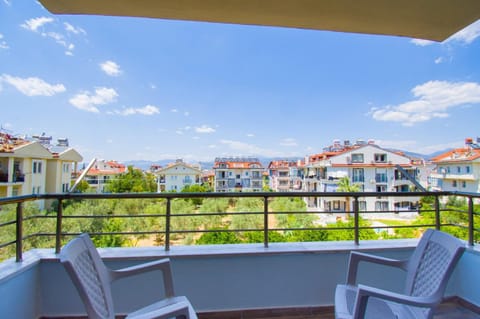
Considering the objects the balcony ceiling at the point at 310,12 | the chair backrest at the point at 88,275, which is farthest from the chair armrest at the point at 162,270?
the balcony ceiling at the point at 310,12

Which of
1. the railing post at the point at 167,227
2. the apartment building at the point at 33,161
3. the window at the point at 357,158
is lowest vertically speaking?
the railing post at the point at 167,227

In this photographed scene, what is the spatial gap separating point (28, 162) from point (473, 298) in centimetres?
530

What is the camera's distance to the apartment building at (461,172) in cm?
252

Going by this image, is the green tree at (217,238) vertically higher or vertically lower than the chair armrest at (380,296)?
lower

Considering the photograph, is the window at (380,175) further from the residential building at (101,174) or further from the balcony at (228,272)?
the residential building at (101,174)

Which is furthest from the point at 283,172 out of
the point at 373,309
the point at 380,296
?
the point at 380,296

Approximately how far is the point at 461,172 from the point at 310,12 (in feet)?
10.3

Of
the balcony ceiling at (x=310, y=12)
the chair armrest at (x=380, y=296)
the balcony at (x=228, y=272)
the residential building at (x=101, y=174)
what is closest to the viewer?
the chair armrest at (x=380, y=296)

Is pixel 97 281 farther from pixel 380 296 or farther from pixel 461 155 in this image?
pixel 461 155

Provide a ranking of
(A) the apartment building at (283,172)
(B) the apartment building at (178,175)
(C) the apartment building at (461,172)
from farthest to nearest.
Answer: (A) the apartment building at (283,172)
(B) the apartment building at (178,175)
(C) the apartment building at (461,172)

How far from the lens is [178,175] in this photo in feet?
15.5

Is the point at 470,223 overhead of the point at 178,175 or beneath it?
beneath

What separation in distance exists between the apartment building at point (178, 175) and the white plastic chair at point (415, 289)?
3055 millimetres

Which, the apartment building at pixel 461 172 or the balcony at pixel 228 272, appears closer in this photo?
the balcony at pixel 228 272
